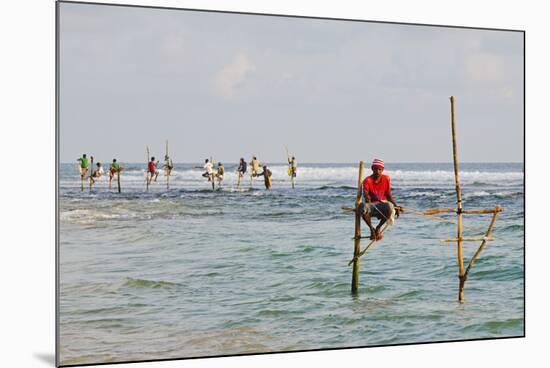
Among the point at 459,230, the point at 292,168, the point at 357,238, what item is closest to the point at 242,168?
the point at 292,168

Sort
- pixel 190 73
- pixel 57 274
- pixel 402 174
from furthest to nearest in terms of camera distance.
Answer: pixel 402 174
pixel 190 73
pixel 57 274

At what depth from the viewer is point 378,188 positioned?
7.98 metres

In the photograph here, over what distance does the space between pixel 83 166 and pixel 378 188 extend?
2.30m

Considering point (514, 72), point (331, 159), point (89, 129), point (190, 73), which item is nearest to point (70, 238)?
point (89, 129)

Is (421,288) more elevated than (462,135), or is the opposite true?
(462,135)

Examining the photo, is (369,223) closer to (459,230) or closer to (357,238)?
(357,238)

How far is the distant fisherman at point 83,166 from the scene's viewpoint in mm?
7113

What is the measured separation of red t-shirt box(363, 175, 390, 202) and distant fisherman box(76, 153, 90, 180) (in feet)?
7.09

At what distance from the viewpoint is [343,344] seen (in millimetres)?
7656

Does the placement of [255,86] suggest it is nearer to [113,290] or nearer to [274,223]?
[274,223]

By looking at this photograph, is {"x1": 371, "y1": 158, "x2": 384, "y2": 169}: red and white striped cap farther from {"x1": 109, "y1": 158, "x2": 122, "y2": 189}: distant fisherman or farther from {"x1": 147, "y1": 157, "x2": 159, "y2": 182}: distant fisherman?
{"x1": 109, "y1": 158, "x2": 122, "y2": 189}: distant fisherman

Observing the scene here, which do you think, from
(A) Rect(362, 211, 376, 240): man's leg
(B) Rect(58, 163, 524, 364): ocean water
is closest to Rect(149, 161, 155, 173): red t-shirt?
(B) Rect(58, 163, 524, 364): ocean water

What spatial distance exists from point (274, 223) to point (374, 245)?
2.67 ft

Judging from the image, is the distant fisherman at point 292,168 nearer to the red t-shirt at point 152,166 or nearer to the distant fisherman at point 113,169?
the red t-shirt at point 152,166
